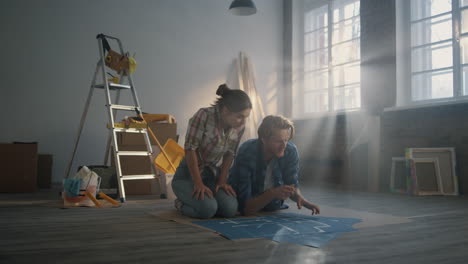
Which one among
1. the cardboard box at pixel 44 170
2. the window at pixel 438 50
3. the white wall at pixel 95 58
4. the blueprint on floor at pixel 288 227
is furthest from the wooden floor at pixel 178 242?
the white wall at pixel 95 58

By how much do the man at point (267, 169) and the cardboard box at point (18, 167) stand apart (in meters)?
2.38

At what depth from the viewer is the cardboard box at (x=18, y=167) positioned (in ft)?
12.6

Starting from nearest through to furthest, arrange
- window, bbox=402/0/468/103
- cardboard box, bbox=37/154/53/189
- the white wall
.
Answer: window, bbox=402/0/468/103
cardboard box, bbox=37/154/53/189
the white wall

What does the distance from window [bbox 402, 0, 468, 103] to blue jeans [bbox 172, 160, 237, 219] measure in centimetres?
291

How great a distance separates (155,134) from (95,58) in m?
1.53

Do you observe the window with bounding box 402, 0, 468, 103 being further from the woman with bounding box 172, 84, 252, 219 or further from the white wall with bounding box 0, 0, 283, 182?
the woman with bounding box 172, 84, 252, 219

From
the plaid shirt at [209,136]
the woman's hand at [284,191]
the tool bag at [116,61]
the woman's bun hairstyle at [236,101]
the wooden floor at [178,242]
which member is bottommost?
the wooden floor at [178,242]

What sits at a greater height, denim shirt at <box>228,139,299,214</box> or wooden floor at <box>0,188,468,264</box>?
denim shirt at <box>228,139,299,214</box>

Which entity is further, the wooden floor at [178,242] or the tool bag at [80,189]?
the tool bag at [80,189]

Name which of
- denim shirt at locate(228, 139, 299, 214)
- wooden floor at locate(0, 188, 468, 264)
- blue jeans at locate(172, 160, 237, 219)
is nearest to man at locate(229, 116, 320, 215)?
denim shirt at locate(228, 139, 299, 214)

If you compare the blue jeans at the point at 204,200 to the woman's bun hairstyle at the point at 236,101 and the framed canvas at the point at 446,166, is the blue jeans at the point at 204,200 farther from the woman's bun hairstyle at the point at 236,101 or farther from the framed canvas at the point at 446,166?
the framed canvas at the point at 446,166

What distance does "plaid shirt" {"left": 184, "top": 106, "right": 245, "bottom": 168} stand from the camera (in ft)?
7.36

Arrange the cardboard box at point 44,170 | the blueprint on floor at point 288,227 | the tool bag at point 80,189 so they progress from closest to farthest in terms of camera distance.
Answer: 1. the blueprint on floor at point 288,227
2. the tool bag at point 80,189
3. the cardboard box at point 44,170

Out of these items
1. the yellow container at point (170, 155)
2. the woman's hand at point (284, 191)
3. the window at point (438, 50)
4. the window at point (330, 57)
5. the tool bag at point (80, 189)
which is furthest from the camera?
the window at point (330, 57)
